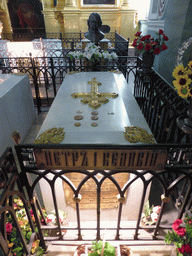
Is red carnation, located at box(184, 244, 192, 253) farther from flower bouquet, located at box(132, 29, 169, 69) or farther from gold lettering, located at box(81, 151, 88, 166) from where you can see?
flower bouquet, located at box(132, 29, 169, 69)

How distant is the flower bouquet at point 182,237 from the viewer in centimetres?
121

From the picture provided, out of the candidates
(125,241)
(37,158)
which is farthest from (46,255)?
(37,158)

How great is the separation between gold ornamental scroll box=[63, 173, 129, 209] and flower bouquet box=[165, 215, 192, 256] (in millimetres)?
551

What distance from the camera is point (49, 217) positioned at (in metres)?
1.70

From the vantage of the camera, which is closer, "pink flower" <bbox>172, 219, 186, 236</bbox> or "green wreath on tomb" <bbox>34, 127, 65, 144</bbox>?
"pink flower" <bbox>172, 219, 186, 236</bbox>

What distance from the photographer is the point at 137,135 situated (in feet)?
5.50

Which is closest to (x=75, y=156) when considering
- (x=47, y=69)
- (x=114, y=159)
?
(x=114, y=159)

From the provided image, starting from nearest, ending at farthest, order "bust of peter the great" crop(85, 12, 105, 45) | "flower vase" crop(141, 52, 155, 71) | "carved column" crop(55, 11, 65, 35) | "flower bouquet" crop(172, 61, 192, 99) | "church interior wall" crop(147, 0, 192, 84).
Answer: "flower bouquet" crop(172, 61, 192, 99), "church interior wall" crop(147, 0, 192, 84), "flower vase" crop(141, 52, 155, 71), "bust of peter the great" crop(85, 12, 105, 45), "carved column" crop(55, 11, 65, 35)

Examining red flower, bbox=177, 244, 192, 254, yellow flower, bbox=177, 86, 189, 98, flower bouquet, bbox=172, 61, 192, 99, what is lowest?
red flower, bbox=177, 244, 192, 254

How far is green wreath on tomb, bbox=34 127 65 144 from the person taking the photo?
5.15 feet

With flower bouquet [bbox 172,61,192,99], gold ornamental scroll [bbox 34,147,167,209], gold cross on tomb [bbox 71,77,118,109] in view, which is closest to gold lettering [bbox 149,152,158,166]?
gold ornamental scroll [bbox 34,147,167,209]

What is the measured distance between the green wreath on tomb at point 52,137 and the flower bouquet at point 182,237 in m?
1.06

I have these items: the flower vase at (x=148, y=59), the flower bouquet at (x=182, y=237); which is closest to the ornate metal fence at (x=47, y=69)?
the flower vase at (x=148, y=59)

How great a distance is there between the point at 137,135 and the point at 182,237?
2.72ft
